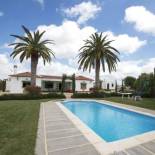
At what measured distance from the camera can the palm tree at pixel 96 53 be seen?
2835 centimetres

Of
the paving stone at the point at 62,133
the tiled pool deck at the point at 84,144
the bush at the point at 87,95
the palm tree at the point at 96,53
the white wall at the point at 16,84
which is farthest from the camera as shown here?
the white wall at the point at 16,84

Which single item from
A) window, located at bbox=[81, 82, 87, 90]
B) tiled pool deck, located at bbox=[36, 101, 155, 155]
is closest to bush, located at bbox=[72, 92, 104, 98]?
window, located at bbox=[81, 82, 87, 90]

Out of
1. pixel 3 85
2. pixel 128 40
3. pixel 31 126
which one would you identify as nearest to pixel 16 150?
pixel 31 126

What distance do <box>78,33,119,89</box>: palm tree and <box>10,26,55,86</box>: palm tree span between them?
5316 mm

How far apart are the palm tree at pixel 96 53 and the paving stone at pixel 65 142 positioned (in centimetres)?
2195

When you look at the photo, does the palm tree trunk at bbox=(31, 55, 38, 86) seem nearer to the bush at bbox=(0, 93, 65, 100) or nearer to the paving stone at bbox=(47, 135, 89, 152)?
the bush at bbox=(0, 93, 65, 100)

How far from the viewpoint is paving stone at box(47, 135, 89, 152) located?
5.60m

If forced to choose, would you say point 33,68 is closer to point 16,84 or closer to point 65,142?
point 16,84

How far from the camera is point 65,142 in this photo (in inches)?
238

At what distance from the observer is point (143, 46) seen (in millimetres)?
23609

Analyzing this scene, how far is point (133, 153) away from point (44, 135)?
3047mm

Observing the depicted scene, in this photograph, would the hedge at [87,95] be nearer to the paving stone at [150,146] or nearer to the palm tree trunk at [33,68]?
the palm tree trunk at [33,68]

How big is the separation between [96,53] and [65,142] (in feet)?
75.0

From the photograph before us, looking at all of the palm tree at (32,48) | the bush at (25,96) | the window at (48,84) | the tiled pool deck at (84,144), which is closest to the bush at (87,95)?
the bush at (25,96)
